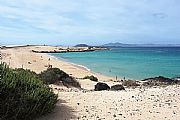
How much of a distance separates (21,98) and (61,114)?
1.69m

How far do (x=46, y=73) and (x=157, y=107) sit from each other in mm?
10282

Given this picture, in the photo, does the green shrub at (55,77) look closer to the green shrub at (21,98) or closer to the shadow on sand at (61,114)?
the shadow on sand at (61,114)

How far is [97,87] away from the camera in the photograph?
16.9 meters

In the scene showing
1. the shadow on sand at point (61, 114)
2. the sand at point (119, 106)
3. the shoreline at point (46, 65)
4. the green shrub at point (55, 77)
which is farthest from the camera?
the shoreline at point (46, 65)

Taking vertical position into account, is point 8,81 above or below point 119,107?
above

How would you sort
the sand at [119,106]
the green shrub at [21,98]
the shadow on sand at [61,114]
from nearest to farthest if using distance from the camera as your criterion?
the green shrub at [21,98], the shadow on sand at [61,114], the sand at [119,106]

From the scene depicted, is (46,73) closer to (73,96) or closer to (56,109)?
(73,96)

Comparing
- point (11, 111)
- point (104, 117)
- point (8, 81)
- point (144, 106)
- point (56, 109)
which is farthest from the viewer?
point (144, 106)

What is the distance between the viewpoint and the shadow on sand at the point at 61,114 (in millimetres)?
10094

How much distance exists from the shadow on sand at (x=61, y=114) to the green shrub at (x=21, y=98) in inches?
6.6

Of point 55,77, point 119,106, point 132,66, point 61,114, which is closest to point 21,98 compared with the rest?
point 61,114

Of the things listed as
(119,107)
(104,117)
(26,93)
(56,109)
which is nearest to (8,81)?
(26,93)

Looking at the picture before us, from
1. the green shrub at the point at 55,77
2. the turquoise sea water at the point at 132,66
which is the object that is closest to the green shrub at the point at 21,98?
the green shrub at the point at 55,77

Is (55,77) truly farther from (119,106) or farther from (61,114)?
(61,114)
